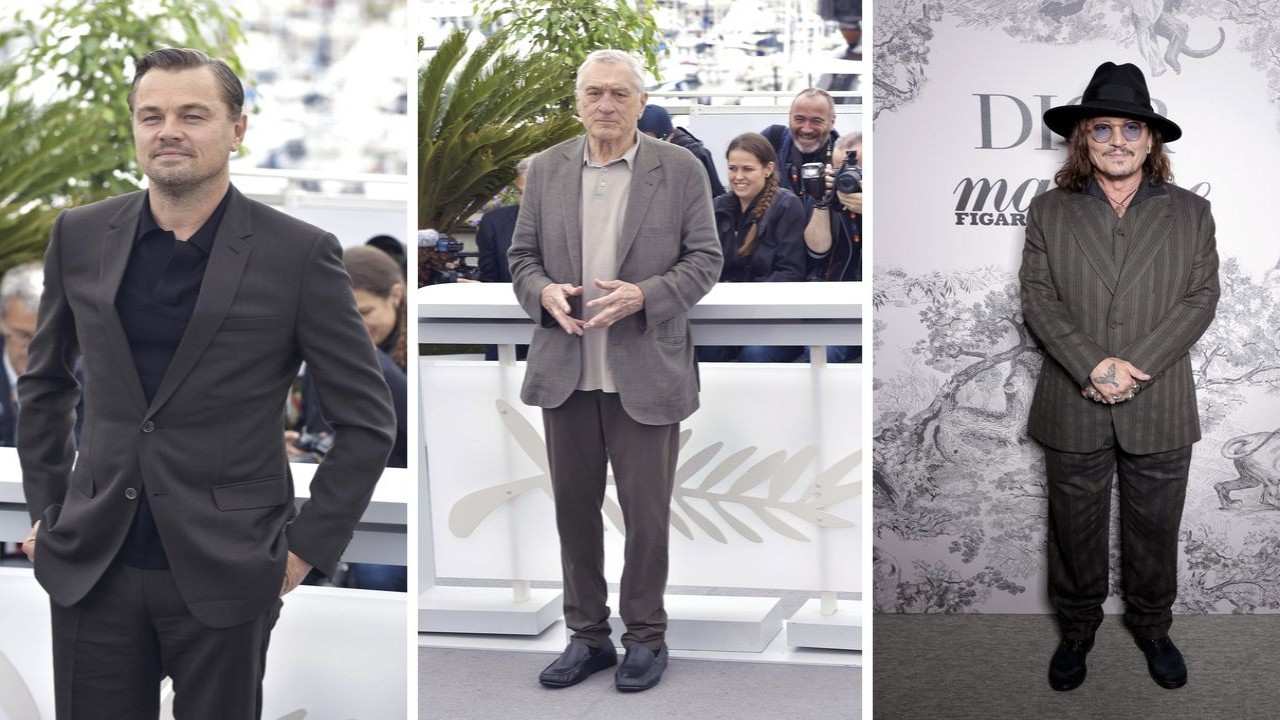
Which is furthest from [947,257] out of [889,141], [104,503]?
[104,503]

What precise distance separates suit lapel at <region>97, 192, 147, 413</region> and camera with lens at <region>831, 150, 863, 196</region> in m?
1.41

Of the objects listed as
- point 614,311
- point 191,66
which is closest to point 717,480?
point 614,311

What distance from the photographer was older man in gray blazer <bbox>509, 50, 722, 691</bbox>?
266cm

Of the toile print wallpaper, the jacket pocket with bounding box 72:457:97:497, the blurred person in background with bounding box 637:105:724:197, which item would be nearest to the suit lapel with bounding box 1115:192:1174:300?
the toile print wallpaper

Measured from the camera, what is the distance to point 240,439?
8.54 feet

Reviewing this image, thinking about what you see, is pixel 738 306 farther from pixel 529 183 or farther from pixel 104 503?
pixel 104 503

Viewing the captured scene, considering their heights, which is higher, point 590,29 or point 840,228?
point 590,29

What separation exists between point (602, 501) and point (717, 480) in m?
0.25

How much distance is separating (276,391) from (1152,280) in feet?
9.55

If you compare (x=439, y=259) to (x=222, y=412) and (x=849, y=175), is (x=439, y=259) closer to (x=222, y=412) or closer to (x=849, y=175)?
(x=222, y=412)

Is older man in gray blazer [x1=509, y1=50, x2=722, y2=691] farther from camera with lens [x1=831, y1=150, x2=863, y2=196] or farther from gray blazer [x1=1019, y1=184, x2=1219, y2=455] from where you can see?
gray blazer [x1=1019, y1=184, x2=1219, y2=455]

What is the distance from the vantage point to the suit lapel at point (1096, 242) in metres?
4.28

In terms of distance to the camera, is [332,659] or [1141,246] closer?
[332,659]

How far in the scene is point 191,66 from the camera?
103 inches
